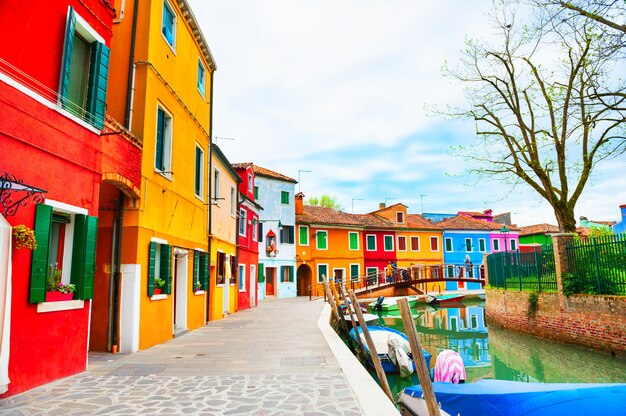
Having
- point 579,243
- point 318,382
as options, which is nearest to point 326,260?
point 579,243

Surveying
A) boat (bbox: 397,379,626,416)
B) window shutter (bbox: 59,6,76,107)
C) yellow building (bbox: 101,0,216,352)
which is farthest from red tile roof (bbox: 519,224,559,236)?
window shutter (bbox: 59,6,76,107)

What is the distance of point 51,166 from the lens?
6.12 metres

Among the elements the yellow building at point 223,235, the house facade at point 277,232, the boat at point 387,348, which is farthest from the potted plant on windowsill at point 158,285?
the house facade at point 277,232

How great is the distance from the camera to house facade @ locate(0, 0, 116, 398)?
211 inches

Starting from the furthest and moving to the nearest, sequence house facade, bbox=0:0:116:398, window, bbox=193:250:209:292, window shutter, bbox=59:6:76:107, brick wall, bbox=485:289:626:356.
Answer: window, bbox=193:250:209:292
brick wall, bbox=485:289:626:356
window shutter, bbox=59:6:76:107
house facade, bbox=0:0:116:398

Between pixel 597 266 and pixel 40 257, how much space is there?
1312cm

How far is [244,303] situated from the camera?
21156 mm

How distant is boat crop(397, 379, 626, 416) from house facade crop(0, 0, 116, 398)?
483cm

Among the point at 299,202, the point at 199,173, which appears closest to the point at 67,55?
the point at 199,173

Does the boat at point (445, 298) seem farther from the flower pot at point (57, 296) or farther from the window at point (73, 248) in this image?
the flower pot at point (57, 296)

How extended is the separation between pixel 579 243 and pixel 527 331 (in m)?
3.76

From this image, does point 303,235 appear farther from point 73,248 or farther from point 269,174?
point 73,248

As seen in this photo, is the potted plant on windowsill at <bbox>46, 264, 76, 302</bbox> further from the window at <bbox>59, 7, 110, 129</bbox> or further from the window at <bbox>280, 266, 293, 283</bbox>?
the window at <bbox>280, 266, 293, 283</bbox>

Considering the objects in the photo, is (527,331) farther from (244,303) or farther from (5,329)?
(5,329)
